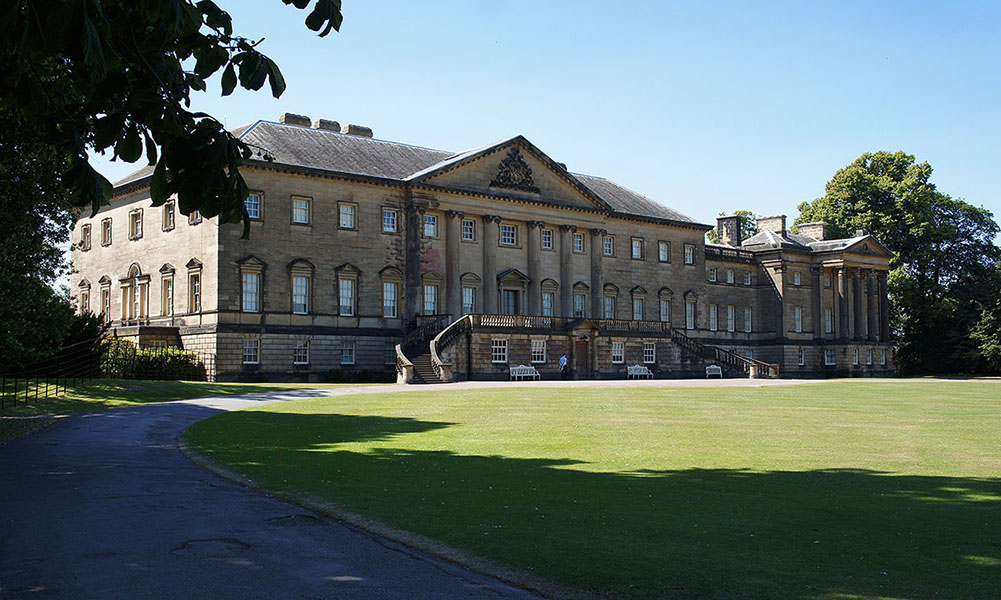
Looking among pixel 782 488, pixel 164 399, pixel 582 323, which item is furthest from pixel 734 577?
pixel 582 323

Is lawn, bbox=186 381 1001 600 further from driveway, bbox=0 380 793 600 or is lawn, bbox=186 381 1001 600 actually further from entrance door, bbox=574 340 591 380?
entrance door, bbox=574 340 591 380

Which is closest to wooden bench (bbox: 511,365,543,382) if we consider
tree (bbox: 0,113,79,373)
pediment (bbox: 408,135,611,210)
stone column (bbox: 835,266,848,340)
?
pediment (bbox: 408,135,611,210)

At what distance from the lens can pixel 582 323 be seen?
55938mm

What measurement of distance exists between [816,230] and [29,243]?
72.5m

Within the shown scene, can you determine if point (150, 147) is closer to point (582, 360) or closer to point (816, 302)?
point (582, 360)

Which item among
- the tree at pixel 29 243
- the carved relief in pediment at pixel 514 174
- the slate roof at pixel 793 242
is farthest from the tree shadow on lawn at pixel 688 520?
the slate roof at pixel 793 242

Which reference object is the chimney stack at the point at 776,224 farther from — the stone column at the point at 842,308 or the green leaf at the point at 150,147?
the green leaf at the point at 150,147

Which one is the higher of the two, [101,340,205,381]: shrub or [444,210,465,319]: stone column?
[444,210,465,319]: stone column

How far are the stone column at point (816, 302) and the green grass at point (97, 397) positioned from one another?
53.7 m

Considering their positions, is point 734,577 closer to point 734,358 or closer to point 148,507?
point 148,507

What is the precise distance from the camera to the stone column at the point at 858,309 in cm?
7938

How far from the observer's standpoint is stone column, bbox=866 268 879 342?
262ft

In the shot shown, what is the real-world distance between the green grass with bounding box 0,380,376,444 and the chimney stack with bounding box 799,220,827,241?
190ft

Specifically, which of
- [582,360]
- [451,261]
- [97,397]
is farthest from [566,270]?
[97,397]
